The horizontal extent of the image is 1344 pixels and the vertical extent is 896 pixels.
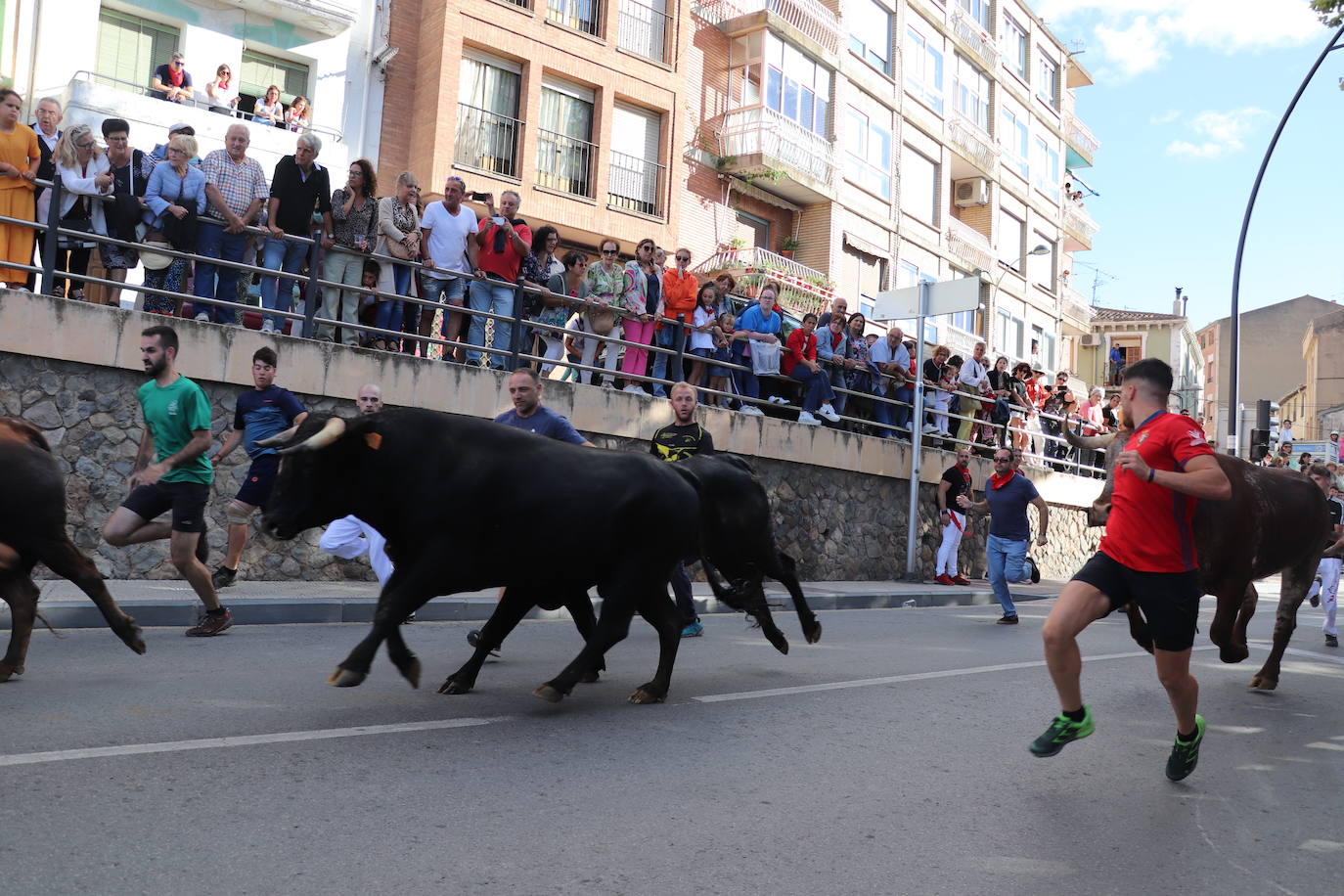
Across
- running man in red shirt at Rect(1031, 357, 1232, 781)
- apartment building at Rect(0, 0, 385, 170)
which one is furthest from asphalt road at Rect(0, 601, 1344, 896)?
apartment building at Rect(0, 0, 385, 170)

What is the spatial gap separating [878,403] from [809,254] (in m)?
11.5

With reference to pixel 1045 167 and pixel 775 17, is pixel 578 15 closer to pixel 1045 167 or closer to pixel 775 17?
pixel 775 17

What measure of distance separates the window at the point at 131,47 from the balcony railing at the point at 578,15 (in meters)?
7.15

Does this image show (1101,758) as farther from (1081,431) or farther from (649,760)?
(1081,431)

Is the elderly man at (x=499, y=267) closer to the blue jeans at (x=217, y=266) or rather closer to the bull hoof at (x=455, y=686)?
the blue jeans at (x=217, y=266)

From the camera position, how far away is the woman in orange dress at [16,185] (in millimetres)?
9922

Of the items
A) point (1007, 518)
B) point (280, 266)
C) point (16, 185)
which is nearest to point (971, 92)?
point (1007, 518)

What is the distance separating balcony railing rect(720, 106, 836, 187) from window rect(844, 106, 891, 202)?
2.92 meters

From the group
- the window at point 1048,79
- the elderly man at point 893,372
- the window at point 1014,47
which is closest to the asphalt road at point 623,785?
the elderly man at point 893,372

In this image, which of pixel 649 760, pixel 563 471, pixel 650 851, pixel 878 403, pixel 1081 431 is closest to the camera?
pixel 650 851

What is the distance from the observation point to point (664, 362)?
15.1 metres

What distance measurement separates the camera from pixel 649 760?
16.3 feet

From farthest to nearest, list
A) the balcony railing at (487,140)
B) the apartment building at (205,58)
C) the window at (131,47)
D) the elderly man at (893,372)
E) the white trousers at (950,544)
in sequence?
the balcony railing at (487,140) → the window at (131,47) → the elderly man at (893,372) → the apartment building at (205,58) → the white trousers at (950,544)

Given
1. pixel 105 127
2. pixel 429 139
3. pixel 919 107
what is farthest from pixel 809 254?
pixel 105 127
